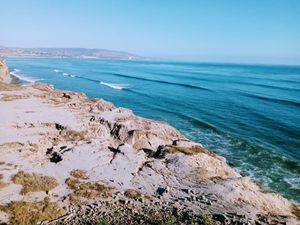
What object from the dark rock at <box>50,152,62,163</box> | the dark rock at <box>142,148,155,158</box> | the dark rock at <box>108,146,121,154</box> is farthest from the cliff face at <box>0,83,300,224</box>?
the dark rock at <box>142,148,155,158</box>

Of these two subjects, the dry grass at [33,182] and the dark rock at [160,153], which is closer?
the dry grass at [33,182]

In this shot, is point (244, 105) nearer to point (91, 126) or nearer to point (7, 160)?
point (91, 126)

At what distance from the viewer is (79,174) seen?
85.5 feet

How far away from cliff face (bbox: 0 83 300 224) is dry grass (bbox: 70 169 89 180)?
7cm

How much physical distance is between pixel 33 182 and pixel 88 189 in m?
3.73

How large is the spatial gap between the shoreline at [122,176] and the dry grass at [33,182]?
127 mm

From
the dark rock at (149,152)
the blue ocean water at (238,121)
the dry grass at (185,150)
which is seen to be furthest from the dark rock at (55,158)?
the blue ocean water at (238,121)

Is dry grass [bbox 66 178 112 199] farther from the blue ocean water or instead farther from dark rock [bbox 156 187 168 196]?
the blue ocean water

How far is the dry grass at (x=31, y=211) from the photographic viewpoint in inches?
793

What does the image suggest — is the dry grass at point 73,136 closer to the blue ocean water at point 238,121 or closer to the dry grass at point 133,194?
the dry grass at point 133,194

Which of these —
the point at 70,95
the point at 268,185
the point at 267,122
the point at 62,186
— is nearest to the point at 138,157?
the point at 62,186

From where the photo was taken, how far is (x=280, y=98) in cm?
8344

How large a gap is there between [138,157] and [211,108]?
41.3 m

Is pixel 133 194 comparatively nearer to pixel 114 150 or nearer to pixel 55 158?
pixel 114 150
